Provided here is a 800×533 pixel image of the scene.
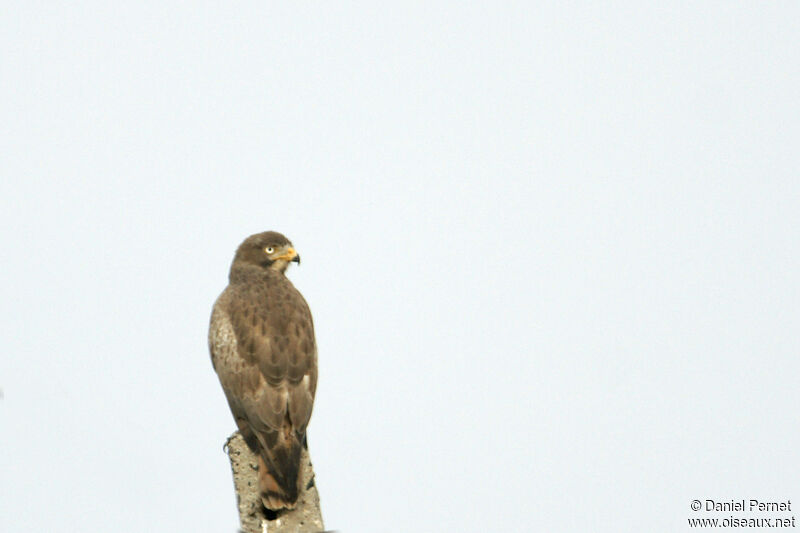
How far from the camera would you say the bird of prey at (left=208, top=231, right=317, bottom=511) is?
988 cm

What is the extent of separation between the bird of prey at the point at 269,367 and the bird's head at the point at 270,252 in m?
0.25

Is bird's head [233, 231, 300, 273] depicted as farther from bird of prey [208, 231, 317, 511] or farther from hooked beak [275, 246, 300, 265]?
bird of prey [208, 231, 317, 511]

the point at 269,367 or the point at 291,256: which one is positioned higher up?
the point at 291,256

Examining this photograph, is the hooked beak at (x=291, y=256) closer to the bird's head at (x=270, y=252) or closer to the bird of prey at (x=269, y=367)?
the bird's head at (x=270, y=252)

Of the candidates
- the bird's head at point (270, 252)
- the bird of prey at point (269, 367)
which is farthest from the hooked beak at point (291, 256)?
the bird of prey at point (269, 367)

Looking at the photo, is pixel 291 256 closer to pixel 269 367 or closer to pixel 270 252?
pixel 270 252

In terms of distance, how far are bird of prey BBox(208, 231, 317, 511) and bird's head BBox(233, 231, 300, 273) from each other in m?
0.25

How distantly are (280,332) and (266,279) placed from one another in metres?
1.18

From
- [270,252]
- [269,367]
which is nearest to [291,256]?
[270,252]

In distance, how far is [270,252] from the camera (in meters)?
12.4

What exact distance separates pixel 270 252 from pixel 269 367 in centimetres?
212

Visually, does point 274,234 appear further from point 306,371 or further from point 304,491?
point 304,491

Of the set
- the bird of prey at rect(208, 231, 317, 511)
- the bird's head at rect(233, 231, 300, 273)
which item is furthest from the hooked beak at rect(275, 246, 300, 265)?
the bird of prey at rect(208, 231, 317, 511)

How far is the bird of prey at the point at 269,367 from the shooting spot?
988 cm
